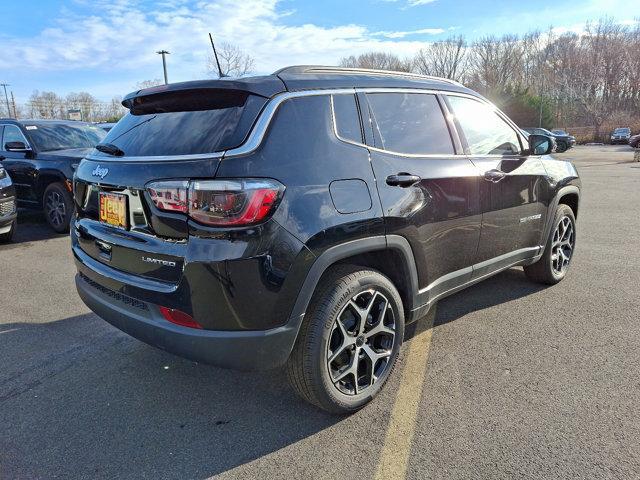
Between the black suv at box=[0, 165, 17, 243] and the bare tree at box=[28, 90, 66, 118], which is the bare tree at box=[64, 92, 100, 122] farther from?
the black suv at box=[0, 165, 17, 243]

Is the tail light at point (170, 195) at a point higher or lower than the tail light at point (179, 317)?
higher

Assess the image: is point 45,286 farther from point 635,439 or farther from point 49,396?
point 635,439

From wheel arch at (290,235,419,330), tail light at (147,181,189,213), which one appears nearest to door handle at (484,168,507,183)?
wheel arch at (290,235,419,330)

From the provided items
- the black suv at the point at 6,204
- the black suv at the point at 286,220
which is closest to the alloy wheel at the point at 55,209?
the black suv at the point at 6,204

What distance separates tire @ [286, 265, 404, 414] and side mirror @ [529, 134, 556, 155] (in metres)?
2.18

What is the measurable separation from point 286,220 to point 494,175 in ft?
6.59

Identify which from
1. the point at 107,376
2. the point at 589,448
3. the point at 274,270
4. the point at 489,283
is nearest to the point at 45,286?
the point at 107,376

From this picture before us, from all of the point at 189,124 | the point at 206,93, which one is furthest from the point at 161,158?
the point at 206,93

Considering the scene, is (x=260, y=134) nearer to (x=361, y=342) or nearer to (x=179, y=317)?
(x=179, y=317)

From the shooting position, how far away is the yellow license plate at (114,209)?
2.55 meters

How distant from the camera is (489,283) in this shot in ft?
15.9

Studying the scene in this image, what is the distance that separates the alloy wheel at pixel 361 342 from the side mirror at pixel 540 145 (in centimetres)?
225

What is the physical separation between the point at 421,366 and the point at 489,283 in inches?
77.7

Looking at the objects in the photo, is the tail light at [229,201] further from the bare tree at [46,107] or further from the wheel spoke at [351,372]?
the bare tree at [46,107]
